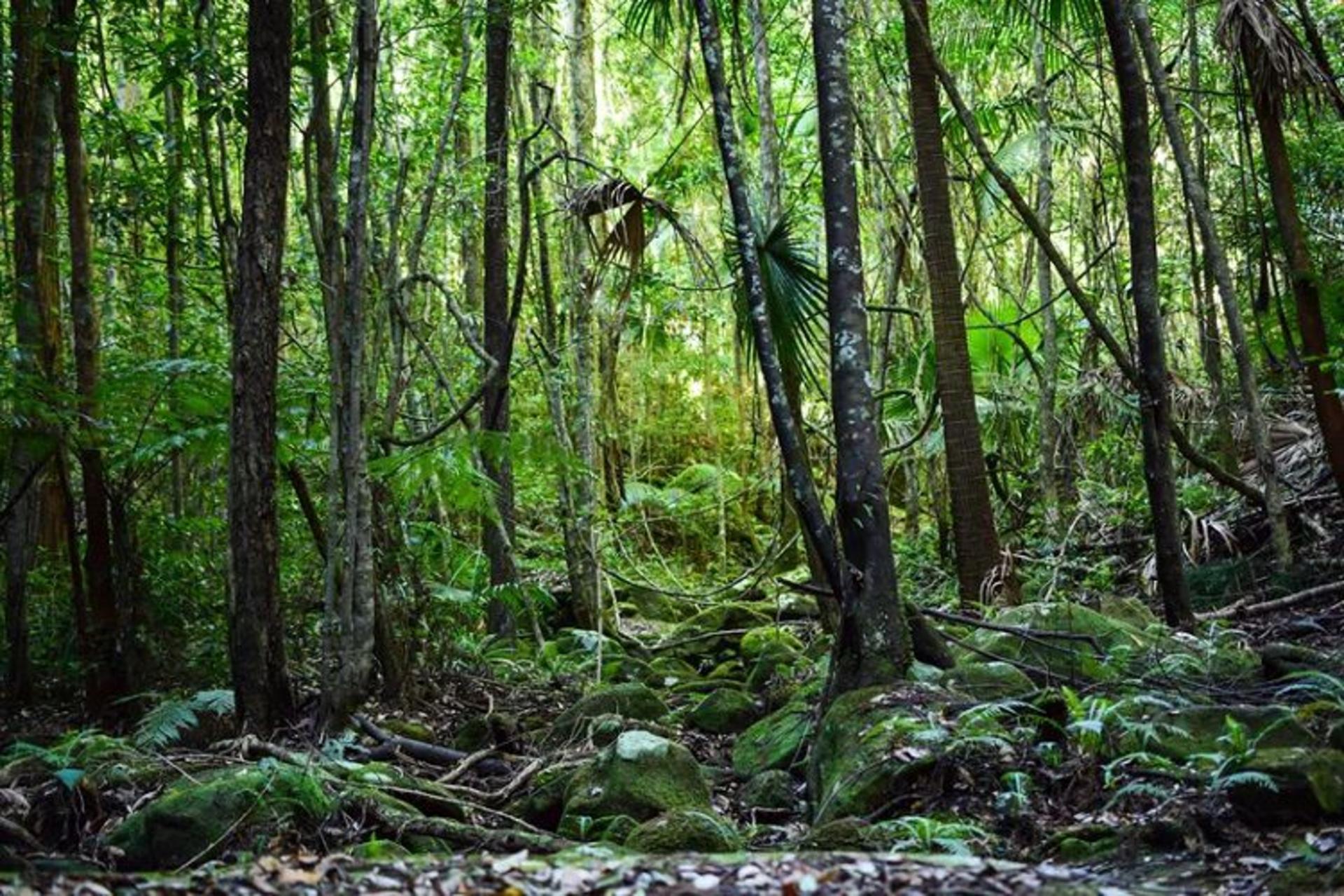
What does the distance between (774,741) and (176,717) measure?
3.74 metres

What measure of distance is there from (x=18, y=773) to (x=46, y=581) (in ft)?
16.9

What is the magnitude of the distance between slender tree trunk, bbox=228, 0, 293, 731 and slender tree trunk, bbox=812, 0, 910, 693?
3.51 meters

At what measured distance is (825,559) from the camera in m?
7.54

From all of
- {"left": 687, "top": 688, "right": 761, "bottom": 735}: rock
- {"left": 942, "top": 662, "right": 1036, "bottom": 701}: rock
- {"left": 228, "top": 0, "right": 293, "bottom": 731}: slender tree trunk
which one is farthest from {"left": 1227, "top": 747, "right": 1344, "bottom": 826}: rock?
{"left": 228, "top": 0, "right": 293, "bottom": 731}: slender tree trunk

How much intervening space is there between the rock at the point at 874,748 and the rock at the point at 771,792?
33cm

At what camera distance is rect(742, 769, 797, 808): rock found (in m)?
6.97

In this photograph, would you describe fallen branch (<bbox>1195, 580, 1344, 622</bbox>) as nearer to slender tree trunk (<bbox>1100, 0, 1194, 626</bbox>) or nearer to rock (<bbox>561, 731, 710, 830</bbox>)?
slender tree trunk (<bbox>1100, 0, 1194, 626</bbox>)

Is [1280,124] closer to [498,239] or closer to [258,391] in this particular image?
[498,239]

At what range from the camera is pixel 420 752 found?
8.06 meters

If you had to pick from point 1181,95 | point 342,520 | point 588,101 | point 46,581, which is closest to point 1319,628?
point 342,520

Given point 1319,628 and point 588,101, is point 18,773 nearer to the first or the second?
point 1319,628

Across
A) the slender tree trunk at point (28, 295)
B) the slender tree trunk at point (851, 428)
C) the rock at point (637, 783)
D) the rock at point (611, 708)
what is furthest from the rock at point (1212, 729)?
the slender tree trunk at point (28, 295)

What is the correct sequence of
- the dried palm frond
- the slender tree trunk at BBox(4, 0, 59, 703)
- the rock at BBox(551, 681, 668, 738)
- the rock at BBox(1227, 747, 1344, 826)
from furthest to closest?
the dried palm frond < the slender tree trunk at BBox(4, 0, 59, 703) < the rock at BBox(551, 681, 668, 738) < the rock at BBox(1227, 747, 1344, 826)

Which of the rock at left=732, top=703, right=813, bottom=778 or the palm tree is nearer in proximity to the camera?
the rock at left=732, top=703, right=813, bottom=778
